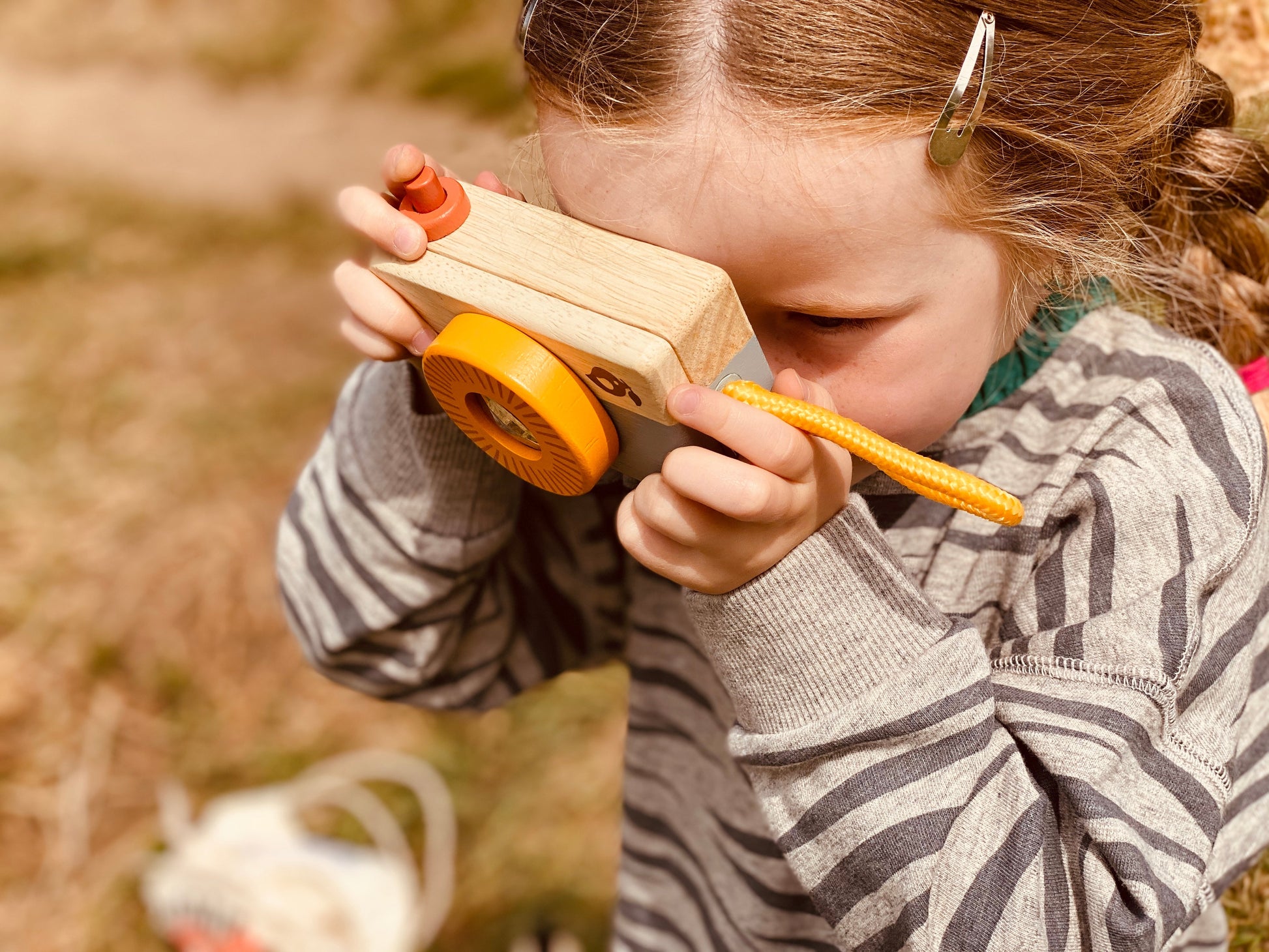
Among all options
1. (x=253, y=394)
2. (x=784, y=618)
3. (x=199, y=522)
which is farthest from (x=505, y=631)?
(x=253, y=394)

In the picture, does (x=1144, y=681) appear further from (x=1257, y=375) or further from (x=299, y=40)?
(x=299, y=40)

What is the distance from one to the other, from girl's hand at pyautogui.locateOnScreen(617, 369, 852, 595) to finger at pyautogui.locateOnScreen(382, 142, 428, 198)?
185mm

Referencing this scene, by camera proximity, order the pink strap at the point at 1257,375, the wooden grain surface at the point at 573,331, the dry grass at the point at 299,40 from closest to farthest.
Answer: the wooden grain surface at the point at 573,331, the pink strap at the point at 1257,375, the dry grass at the point at 299,40

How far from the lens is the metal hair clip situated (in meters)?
0.51

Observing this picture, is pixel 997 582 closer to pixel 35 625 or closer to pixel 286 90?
pixel 35 625

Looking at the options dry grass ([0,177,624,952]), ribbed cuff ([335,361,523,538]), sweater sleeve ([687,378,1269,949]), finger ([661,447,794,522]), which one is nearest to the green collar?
sweater sleeve ([687,378,1269,949])

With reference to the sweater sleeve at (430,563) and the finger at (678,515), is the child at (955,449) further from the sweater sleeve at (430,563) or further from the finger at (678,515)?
the sweater sleeve at (430,563)

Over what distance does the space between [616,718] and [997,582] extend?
3.66ft

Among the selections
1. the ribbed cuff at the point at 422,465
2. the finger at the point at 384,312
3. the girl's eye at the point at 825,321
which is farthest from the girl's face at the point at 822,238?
the ribbed cuff at the point at 422,465

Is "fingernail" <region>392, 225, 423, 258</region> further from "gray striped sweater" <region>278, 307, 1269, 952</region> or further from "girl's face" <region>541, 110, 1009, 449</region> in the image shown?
"gray striped sweater" <region>278, 307, 1269, 952</region>

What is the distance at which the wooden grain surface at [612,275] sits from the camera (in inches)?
18.7

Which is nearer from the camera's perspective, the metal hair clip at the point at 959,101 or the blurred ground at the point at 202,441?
the metal hair clip at the point at 959,101

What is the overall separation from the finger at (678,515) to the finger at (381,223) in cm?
17

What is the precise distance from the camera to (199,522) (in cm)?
190
